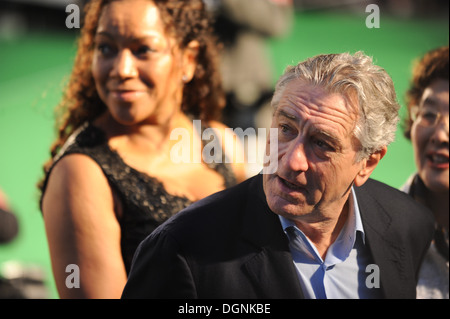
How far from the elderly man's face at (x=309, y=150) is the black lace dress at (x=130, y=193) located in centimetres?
56

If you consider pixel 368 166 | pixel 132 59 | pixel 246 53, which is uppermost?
pixel 246 53

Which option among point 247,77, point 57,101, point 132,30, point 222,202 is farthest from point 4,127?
point 222,202

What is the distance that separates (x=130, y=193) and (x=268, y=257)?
0.65m

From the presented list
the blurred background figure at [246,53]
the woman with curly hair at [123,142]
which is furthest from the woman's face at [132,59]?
the blurred background figure at [246,53]

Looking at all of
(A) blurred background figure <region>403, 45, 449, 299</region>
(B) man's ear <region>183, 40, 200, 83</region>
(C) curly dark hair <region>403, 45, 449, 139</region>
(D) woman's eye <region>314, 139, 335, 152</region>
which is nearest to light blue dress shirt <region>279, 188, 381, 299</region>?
(D) woman's eye <region>314, 139, 335, 152</region>

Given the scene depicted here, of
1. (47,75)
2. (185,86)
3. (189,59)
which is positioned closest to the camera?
(189,59)

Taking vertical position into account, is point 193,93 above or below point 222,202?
above

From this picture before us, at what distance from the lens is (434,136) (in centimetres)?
212

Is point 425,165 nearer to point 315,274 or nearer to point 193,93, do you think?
point 315,274

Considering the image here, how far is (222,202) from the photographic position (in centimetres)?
161

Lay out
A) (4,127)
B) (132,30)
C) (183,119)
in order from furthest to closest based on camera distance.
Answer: (4,127)
(183,119)
(132,30)

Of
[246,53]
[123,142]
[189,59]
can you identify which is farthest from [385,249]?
[246,53]

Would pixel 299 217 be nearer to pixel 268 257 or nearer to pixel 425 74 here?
pixel 268 257

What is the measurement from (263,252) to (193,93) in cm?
118
